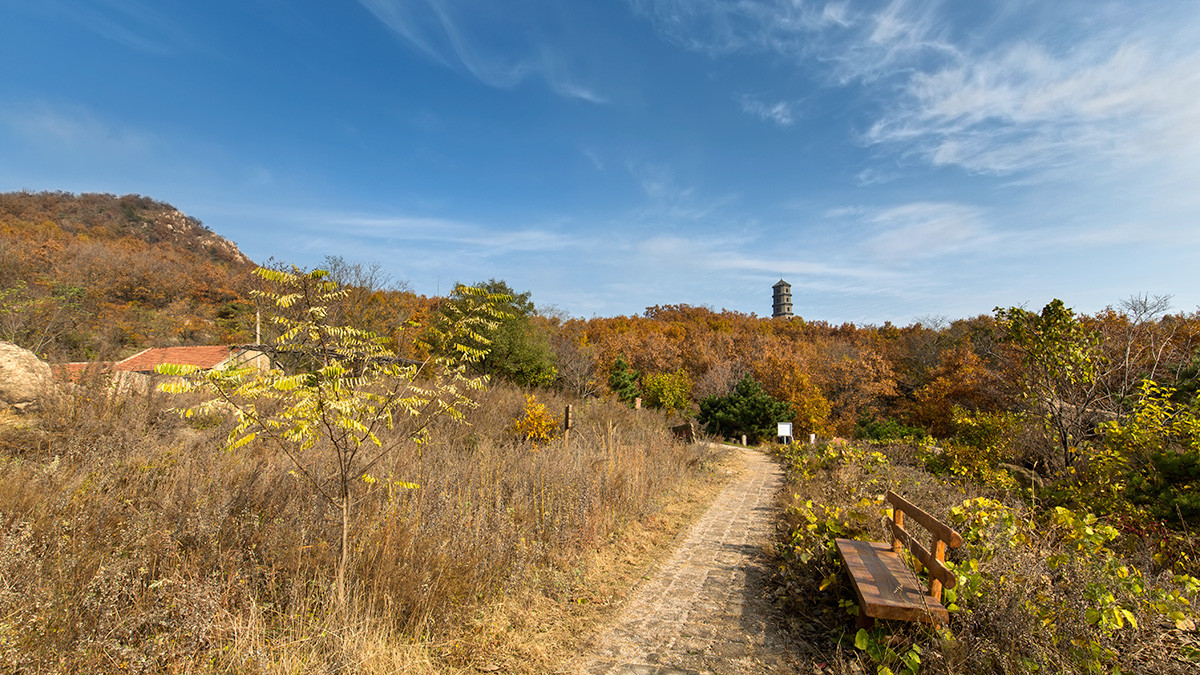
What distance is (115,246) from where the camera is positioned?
124ft

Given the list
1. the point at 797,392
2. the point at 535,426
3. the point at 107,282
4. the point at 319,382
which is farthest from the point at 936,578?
the point at 107,282

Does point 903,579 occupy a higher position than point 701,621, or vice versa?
point 903,579

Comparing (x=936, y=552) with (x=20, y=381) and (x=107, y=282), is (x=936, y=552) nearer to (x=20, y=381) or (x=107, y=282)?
(x=20, y=381)

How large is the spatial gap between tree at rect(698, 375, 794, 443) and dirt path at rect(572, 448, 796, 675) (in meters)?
16.4

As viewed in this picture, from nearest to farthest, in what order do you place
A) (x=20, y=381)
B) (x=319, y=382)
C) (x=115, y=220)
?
(x=319, y=382) → (x=20, y=381) → (x=115, y=220)

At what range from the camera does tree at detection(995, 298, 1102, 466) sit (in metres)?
7.32

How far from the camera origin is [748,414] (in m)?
22.0

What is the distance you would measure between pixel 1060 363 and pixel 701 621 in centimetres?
747

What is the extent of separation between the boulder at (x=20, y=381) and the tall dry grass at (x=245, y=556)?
4.44ft

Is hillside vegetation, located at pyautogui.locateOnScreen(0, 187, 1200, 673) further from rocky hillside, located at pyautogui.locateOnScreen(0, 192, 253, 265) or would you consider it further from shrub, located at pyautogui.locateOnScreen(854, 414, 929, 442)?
rocky hillside, located at pyautogui.locateOnScreen(0, 192, 253, 265)

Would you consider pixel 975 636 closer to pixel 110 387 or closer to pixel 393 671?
pixel 393 671

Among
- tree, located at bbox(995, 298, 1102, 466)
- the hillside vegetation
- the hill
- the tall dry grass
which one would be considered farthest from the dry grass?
the hill

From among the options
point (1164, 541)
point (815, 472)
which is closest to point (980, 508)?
point (1164, 541)

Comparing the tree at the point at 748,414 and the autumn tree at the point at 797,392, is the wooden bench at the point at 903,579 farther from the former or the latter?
the autumn tree at the point at 797,392
